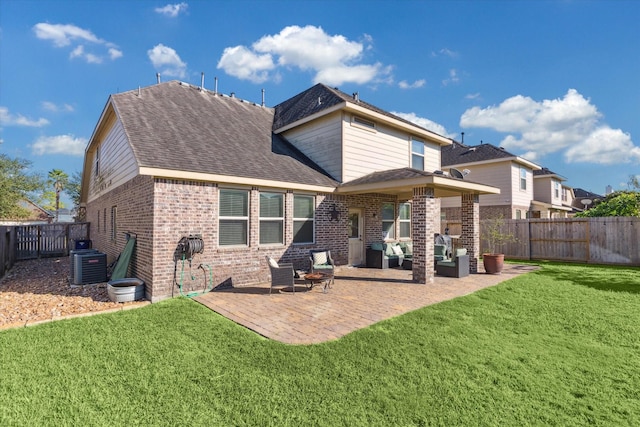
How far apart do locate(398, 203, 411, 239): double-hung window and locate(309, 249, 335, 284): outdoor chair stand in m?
5.23

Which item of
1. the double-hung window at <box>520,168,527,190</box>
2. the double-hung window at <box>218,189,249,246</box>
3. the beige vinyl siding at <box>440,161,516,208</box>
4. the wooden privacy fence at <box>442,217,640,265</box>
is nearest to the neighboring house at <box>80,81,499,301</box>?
the double-hung window at <box>218,189,249,246</box>

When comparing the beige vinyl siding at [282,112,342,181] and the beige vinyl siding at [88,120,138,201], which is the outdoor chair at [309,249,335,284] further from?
the beige vinyl siding at [88,120,138,201]

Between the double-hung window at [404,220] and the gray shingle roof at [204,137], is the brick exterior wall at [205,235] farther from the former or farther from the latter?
the double-hung window at [404,220]

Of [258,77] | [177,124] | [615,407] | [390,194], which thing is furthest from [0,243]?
[615,407]

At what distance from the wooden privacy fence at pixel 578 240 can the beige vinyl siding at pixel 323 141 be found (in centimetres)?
1074

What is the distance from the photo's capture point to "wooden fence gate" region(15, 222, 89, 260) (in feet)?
51.8

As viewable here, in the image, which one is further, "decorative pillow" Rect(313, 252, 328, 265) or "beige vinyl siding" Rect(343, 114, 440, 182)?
"beige vinyl siding" Rect(343, 114, 440, 182)

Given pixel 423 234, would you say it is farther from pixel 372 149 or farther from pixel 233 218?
pixel 233 218

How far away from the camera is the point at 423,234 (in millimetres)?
9086

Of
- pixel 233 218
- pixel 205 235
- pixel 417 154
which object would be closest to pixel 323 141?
pixel 417 154

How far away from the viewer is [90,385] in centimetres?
365

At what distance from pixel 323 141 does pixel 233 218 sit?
5224 mm

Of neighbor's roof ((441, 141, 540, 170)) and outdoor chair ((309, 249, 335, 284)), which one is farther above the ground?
neighbor's roof ((441, 141, 540, 170))

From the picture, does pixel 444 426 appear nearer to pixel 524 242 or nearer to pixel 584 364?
pixel 584 364
